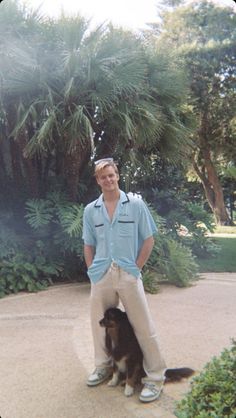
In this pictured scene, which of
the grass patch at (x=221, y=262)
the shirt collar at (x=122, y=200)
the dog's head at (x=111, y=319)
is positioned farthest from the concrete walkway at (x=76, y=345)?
the shirt collar at (x=122, y=200)

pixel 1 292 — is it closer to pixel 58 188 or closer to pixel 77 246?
pixel 77 246

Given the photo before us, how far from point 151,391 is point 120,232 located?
994 millimetres

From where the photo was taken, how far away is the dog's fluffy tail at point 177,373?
290 centimetres

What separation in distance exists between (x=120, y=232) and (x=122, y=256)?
14 cm

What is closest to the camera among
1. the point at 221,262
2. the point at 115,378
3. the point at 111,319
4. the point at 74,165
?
the point at 111,319

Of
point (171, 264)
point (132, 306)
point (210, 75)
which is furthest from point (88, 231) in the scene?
point (171, 264)

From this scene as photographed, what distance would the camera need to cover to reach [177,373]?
2.93 metres

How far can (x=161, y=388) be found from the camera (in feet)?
9.09

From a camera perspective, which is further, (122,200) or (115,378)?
(115,378)

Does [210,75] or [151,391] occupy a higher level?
[210,75]

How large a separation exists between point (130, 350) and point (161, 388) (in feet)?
0.98

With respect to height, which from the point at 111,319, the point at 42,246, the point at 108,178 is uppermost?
the point at 108,178

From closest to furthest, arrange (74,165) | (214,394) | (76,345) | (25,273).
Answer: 1. (214,394)
2. (76,345)
3. (25,273)
4. (74,165)

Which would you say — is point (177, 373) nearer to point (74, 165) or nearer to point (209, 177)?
point (209, 177)
